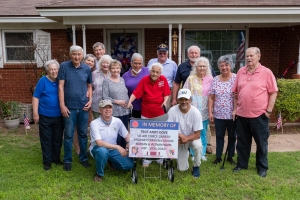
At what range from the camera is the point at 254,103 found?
12.9ft


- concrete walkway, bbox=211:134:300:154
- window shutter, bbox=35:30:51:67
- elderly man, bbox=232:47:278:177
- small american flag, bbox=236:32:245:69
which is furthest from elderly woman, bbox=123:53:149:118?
small american flag, bbox=236:32:245:69

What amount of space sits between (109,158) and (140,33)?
567cm

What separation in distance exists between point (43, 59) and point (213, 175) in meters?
6.21

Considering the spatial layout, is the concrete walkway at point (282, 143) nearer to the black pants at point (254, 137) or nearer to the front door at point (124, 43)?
the black pants at point (254, 137)

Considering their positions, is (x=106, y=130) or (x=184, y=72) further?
(x=184, y=72)

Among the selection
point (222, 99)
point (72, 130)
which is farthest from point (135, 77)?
point (222, 99)

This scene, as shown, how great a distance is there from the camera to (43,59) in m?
8.39

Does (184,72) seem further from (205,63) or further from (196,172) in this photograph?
(196,172)

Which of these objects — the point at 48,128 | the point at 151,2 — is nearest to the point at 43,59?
the point at 151,2

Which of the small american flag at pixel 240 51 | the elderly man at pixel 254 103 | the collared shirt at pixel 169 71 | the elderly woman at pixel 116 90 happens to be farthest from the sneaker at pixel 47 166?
the small american flag at pixel 240 51

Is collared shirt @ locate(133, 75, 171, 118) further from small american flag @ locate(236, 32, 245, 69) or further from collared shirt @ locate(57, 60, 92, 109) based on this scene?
small american flag @ locate(236, 32, 245, 69)

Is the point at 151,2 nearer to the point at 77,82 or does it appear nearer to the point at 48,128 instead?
the point at 77,82

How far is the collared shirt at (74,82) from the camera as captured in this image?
13.4 feet

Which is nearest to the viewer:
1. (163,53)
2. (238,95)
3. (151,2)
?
(238,95)
